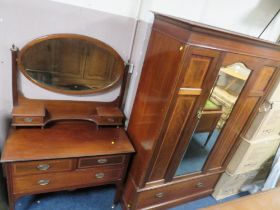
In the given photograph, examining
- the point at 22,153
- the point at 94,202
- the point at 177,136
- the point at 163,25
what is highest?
the point at 163,25

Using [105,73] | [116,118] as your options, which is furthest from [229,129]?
[105,73]

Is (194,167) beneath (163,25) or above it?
beneath

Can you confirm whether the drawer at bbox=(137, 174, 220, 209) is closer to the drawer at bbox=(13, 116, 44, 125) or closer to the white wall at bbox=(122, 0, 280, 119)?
the white wall at bbox=(122, 0, 280, 119)

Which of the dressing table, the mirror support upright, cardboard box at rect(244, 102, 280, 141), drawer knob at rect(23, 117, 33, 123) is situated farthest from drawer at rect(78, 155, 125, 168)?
cardboard box at rect(244, 102, 280, 141)

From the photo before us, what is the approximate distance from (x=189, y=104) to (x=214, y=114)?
12.6 inches

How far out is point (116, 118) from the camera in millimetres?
1724

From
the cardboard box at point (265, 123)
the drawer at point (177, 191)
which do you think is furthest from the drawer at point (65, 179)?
the cardboard box at point (265, 123)

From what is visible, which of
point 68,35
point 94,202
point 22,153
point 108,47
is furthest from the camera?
point 94,202

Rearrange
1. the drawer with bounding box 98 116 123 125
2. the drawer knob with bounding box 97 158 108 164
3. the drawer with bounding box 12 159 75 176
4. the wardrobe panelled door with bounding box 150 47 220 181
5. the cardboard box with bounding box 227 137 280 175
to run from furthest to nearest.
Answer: the cardboard box with bounding box 227 137 280 175, the drawer with bounding box 98 116 123 125, the drawer knob with bounding box 97 158 108 164, the drawer with bounding box 12 159 75 176, the wardrobe panelled door with bounding box 150 47 220 181

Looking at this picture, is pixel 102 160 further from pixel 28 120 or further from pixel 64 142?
pixel 28 120

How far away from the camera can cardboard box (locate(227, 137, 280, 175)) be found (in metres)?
1.89

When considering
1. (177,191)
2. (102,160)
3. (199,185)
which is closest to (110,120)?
(102,160)

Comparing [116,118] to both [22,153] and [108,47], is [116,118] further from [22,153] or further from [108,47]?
[22,153]

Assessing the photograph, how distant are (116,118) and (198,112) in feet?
2.19
